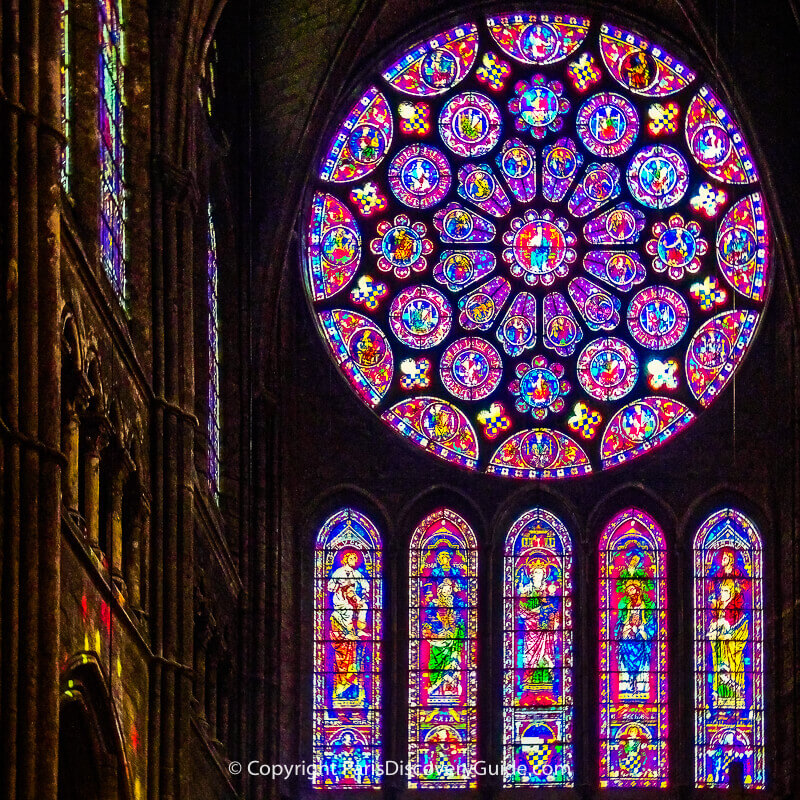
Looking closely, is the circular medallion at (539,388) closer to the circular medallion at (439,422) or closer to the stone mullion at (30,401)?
the circular medallion at (439,422)

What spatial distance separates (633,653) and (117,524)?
10.4 m

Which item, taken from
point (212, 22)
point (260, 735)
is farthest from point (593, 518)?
point (212, 22)

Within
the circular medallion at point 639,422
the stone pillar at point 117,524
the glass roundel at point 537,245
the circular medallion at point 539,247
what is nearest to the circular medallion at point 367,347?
the glass roundel at point 537,245

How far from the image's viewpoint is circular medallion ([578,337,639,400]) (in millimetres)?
31359

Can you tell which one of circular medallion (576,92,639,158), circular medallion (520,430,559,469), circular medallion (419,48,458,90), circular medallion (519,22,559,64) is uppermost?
circular medallion (519,22,559,64)

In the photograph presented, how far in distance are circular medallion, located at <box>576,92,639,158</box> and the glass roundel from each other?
0.06ft

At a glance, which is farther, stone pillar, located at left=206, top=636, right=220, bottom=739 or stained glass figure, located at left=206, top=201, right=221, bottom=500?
stained glass figure, located at left=206, top=201, right=221, bottom=500

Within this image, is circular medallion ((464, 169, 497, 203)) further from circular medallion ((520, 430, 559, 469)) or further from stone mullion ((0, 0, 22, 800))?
stone mullion ((0, 0, 22, 800))

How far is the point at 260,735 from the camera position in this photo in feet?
94.0

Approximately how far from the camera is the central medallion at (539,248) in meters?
31.8

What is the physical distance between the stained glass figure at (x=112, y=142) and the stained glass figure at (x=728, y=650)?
10043mm

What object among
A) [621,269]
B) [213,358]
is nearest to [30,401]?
[213,358]

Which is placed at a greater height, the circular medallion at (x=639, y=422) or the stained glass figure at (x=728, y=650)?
the circular medallion at (x=639, y=422)

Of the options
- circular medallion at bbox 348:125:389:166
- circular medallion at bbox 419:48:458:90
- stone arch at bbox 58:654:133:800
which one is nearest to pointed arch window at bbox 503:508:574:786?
circular medallion at bbox 348:125:389:166
